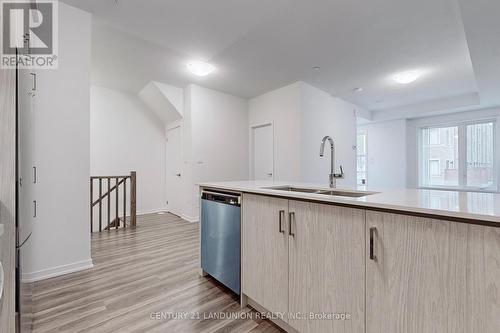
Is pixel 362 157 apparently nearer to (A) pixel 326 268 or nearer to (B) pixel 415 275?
(A) pixel 326 268

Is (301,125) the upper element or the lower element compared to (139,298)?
upper

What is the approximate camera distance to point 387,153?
21.9 feet

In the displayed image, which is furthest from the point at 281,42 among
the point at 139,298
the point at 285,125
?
the point at 139,298

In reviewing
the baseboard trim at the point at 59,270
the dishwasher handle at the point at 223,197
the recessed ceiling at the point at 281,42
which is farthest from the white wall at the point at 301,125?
the baseboard trim at the point at 59,270

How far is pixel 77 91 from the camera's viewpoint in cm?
242

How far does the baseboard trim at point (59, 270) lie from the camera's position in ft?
6.96

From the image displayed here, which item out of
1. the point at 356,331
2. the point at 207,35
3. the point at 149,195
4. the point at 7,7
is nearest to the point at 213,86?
the point at 207,35

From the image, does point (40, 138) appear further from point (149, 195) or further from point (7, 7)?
point (149, 195)

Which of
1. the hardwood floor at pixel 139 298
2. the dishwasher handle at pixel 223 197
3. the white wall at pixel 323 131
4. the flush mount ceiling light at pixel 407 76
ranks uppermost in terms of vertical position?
the flush mount ceiling light at pixel 407 76

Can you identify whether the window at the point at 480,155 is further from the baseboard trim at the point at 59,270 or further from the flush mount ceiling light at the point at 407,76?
the baseboard trim at the point at 59,270

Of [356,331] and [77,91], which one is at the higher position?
[77,91]

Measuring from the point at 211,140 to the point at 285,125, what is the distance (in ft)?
5.29

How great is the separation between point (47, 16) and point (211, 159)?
3166mm

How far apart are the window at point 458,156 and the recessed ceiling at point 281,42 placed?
151 cm
